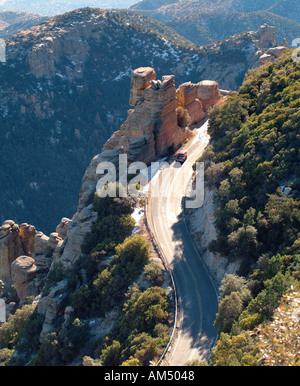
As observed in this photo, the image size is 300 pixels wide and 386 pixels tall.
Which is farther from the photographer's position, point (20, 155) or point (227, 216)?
point (20, 155)

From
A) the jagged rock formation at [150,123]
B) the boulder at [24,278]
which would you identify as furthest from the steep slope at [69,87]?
the jagged rock formation at [150,123]

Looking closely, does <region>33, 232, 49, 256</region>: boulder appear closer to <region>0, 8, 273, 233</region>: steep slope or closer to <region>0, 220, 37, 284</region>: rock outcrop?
<region>0, 220, 37, 284</region>: rock outcrop

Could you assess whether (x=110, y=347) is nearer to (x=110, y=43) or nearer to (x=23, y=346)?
(x=23, y=346)

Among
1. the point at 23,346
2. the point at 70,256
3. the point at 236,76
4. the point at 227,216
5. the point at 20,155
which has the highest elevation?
the point at 227,216

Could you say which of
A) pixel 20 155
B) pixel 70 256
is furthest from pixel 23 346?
pixel 20 155

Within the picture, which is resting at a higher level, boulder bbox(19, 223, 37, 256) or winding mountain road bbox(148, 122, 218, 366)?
winding mountain road bbox(148, 122, 218, 366)

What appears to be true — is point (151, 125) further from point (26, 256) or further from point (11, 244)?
point (11, 244)

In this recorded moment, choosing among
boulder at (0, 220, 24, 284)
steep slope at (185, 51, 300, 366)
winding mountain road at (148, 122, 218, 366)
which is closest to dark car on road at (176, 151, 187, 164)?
winding mountain road at (148, 122, 218, 366)
